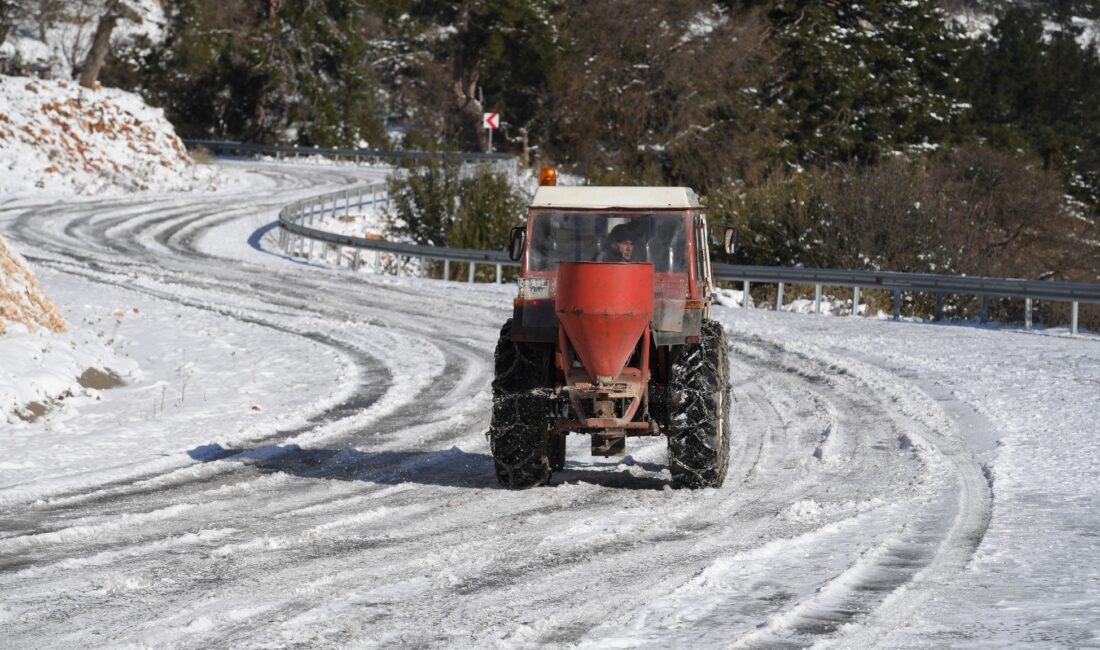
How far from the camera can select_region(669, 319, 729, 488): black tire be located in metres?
9.38

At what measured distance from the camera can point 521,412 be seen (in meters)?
9.55

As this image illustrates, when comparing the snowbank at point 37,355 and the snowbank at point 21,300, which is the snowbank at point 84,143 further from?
the snowbank at point 37,355

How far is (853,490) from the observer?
32.1ft

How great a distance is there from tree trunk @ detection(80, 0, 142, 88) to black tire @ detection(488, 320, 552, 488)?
4166cm

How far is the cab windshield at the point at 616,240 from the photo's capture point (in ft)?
32.1

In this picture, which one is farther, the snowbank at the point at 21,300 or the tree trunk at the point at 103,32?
the tree trunk at the point at 103,32

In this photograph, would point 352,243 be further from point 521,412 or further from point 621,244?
point 521,412

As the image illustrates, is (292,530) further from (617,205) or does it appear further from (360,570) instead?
(617,205)

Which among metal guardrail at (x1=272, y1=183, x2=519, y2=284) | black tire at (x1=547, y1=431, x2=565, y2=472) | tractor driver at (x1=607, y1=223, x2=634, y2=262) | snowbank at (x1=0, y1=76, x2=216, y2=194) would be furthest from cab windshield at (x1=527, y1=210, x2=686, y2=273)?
snowbank at (x1=0, y1=76, x2=216, y2=194)

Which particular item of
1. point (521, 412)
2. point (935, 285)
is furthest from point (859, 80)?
point (521, 412)

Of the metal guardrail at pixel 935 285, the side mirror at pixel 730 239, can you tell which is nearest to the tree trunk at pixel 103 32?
the metal guardrail at pixel 935 285

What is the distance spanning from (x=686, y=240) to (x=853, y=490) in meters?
2.20

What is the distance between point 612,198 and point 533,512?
246 cm

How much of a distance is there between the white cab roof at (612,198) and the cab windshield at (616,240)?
0.06m
